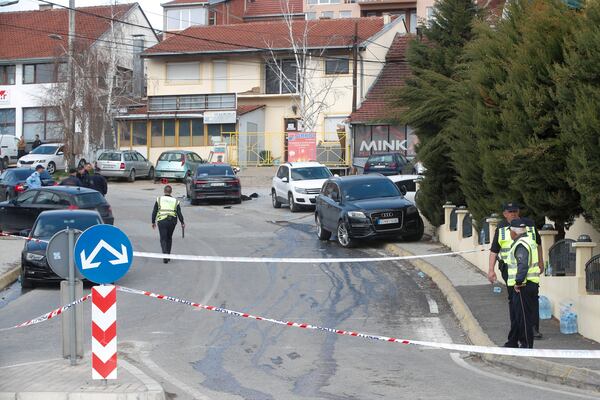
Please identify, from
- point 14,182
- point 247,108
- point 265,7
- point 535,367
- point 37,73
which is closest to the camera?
point 535,367

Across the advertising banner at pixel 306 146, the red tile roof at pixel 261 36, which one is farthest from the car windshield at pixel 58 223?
the red tile roof at pixel 261 36

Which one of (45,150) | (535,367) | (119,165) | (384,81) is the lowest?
(535,367)

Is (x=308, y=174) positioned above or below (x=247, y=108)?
below

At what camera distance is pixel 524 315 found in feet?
37.4

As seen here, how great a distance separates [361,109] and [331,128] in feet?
11.3

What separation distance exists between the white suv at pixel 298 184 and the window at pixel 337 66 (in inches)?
780

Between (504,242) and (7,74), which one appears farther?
(7,74)

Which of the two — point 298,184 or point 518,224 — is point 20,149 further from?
point 518,224

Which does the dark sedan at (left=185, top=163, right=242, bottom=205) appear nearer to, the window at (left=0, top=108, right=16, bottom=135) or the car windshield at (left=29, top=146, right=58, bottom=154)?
the car windshield at (left=29, top=146, right=58, bottom=154)

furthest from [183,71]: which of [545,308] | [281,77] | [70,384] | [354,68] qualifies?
[70,384]

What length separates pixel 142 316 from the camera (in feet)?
49.6

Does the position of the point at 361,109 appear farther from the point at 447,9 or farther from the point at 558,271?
the point at 558,271

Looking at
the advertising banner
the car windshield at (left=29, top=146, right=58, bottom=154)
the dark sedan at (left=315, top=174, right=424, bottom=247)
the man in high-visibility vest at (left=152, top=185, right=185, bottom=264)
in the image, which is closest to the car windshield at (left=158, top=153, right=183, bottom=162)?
the advertising banner

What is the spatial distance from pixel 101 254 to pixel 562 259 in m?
7.38
